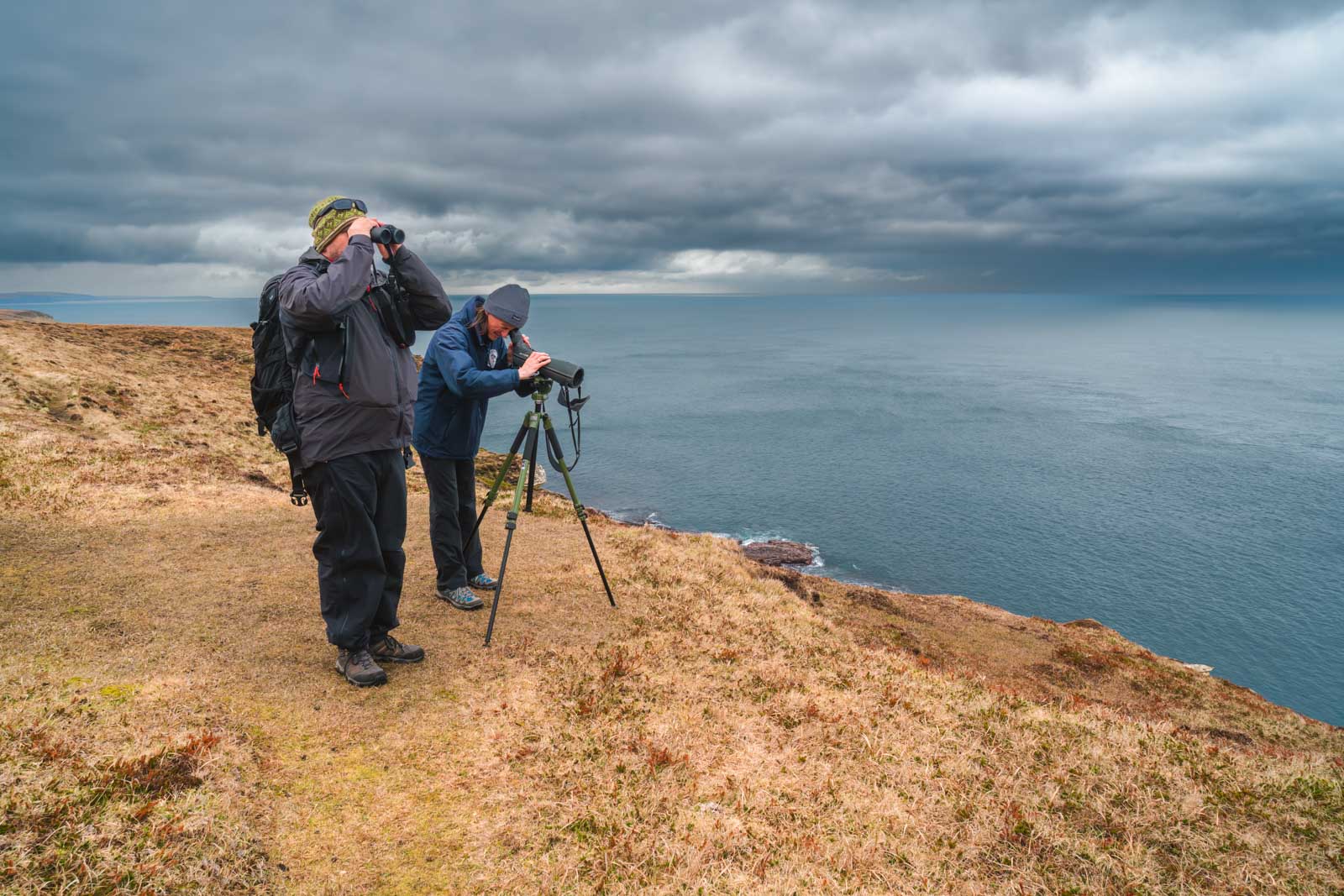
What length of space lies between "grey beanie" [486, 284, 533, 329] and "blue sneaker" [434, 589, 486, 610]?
132 inches

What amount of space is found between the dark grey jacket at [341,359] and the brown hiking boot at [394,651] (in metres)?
2.16

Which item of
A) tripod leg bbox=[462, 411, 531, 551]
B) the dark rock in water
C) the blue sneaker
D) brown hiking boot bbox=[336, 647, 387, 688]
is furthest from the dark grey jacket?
the dark rock in water

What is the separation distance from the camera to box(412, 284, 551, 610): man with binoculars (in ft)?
23.7

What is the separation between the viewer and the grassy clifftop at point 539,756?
4.52 meters

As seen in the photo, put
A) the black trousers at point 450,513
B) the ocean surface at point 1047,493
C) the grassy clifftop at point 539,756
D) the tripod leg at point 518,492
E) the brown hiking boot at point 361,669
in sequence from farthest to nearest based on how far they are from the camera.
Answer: the ocean surface at point 1047,493
the black trousers at point 450,513
the tripod leg at point 518,492
the brown hiking boot at point 361,669
the grassy clifftop at point 539,756

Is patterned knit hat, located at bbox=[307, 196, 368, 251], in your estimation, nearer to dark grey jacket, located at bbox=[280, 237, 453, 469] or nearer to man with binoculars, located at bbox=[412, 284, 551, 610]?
dark grey jacket, located at bbox=[280, 237, 453, 469]

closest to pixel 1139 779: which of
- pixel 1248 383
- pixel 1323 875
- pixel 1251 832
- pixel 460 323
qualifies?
pixel 1251 832

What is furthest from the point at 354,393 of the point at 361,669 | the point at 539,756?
the point at 539,756

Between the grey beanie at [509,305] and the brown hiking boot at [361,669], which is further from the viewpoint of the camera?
the grey beanie at [509,305]

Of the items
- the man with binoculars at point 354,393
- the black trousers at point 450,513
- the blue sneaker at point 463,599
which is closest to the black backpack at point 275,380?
the man with binoculars at point 354,393

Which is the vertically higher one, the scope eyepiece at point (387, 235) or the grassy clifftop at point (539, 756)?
the scope eyepiece at point (387, 235)

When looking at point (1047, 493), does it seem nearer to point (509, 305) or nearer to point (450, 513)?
point (450, 513)

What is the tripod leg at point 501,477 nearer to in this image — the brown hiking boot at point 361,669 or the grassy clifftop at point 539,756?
the grassy clifftop at point 539,756

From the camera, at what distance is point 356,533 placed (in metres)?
5.85
